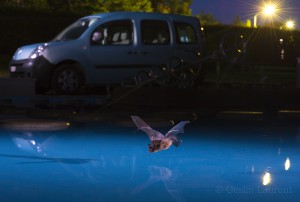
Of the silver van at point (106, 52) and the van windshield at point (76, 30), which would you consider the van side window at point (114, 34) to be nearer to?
the silver van at point (106, 52)

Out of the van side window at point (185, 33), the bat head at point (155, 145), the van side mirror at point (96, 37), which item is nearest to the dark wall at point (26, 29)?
the van side window at point (185, 33)

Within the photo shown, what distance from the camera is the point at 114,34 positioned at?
17.7m

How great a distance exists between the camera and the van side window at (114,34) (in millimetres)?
17469

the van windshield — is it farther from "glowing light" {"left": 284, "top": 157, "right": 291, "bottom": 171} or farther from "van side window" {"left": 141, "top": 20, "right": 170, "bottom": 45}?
"glowing light" {"left": 284, "top": 157, "right": 291, "bottom": 171}

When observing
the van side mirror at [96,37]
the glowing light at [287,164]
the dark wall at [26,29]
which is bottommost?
the glowing light at [287,164]

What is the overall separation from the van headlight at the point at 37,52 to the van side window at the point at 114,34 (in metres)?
1.24

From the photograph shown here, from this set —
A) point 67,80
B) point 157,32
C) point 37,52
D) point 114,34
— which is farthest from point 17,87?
point 157,32

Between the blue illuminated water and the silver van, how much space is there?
5.90 m

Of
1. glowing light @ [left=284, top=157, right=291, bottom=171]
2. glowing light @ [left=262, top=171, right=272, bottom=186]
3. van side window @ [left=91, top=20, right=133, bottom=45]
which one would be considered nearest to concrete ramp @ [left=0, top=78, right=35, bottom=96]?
van side window @ [left=91, top=20, right=133, bottom=45]

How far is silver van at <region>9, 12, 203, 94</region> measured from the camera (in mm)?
17281

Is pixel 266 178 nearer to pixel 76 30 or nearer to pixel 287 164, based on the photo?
pixel 287 164

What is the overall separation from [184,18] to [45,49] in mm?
3742

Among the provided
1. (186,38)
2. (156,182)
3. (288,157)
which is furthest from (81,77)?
(156,182)

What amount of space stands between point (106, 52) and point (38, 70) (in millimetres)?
1726
